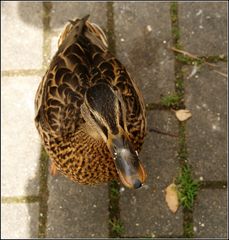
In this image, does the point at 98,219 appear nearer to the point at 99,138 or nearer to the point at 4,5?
the point at 99,138

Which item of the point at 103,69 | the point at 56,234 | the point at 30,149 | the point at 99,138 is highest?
the point at 103,69

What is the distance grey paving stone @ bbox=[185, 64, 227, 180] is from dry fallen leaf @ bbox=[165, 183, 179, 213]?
0.66 ft

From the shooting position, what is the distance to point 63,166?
307cm

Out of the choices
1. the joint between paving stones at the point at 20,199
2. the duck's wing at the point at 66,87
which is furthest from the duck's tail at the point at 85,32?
the joint between paving stones at the point at 20,199

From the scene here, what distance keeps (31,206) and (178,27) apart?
5.55ft

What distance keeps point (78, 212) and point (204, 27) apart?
164 centimetres

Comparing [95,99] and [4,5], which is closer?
[95,99]

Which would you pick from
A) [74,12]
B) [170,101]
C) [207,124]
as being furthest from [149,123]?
[74,12]

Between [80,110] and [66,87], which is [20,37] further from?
[80,110]

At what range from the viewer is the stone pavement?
3504 millimetres

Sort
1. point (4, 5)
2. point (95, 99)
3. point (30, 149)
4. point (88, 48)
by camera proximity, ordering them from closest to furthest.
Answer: point (95, 99)
point (88, 48)
point (30, 149)
point (4, 5)

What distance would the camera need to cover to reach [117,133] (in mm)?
2428

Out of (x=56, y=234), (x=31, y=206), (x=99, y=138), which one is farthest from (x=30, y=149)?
(x=99, y=138)

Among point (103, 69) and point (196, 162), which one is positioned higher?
point (103, 69)
